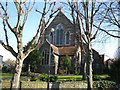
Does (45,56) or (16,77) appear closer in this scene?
(16,77)

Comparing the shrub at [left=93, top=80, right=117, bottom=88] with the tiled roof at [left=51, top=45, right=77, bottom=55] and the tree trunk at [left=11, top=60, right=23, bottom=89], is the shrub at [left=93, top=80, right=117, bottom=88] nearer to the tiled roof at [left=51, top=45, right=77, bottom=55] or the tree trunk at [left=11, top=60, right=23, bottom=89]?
the tree trunk at [left=11, top=60, right=23, bottom=89]

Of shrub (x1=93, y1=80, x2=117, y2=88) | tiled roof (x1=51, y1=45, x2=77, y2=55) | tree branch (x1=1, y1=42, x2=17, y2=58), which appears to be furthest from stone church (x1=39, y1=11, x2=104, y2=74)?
tree branch (x1=1, y1=42, x2=17, y2=58)

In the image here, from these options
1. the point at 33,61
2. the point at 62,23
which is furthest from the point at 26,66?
the point at 62,23

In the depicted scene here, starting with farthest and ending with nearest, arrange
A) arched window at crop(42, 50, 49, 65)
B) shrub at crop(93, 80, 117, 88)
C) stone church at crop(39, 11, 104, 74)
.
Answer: arched window at crop(42, 50, 49, 65) < stone church at crop(39, 11, 104, 74) < shrub at crop(93, 80, 117, 88)

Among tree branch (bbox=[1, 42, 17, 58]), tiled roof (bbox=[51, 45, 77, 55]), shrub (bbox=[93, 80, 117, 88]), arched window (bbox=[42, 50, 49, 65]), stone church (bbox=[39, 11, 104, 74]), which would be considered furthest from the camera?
tiled roof (bbox=[51, 45, 77, 55])

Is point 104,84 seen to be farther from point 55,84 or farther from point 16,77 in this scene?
point 16,77

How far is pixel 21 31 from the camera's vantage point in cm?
738

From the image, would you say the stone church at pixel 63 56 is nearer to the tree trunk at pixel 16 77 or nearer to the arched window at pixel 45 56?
the arched window at pixel 45 56

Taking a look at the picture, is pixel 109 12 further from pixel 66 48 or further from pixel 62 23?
pixel 62 23

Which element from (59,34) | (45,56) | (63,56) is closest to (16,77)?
(45,56)

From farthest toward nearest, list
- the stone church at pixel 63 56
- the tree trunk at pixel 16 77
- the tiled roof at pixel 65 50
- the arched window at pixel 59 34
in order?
the arched window at pixel 59 34 < the tiled roof at pixel 65 50 < the stone church at pixel 63 56 < the tree trunk at pixel 16 77

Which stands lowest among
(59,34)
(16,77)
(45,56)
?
(16,77)

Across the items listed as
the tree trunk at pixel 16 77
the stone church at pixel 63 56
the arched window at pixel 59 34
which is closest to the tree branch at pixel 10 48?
the tree trunk at pixel 16 77

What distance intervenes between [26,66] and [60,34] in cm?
1276
